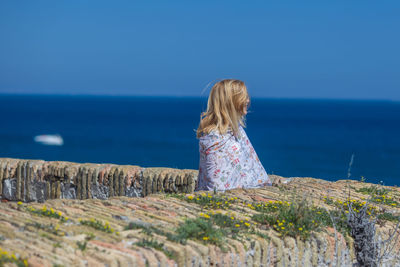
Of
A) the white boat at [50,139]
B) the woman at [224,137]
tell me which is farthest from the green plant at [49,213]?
the white boat at [50,139]

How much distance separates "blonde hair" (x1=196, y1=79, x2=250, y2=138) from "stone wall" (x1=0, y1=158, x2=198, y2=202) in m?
1.29

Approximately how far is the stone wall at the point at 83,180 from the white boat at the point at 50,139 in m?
45.7

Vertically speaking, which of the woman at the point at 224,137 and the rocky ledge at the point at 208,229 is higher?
the woman at the point at 224,137

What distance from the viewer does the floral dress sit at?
439 centimetres

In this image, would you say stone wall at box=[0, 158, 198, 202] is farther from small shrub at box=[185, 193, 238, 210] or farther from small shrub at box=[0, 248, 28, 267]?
small shrub at box=[0, 248, 28, 267]

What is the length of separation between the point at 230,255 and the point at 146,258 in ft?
1.97

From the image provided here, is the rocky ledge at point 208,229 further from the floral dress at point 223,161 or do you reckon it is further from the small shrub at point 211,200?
the floral dress at point 223,161

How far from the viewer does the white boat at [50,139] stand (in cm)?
5116

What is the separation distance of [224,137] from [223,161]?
0.72ft

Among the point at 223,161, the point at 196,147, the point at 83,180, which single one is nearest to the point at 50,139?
the point at 196,147

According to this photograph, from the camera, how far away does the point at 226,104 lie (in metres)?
4.38

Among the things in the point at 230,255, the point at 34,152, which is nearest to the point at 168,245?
the point at 230,255

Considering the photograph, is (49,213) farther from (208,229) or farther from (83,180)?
(83,180)

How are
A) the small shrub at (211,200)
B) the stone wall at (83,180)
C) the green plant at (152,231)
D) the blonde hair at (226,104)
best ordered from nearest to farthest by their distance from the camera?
the green plant at (152,231) < the small shrub at (211,200) < the blonde hair at (226,104) < the stone wall at (83,180)
